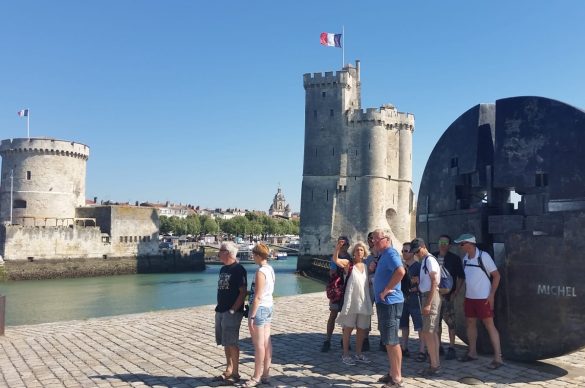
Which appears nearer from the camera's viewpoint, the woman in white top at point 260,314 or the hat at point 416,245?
the woman in white top at point 260,314

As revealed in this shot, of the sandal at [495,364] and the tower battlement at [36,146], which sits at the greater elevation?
the tower battlement at [36,146]

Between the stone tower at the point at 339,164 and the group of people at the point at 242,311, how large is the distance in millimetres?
41455

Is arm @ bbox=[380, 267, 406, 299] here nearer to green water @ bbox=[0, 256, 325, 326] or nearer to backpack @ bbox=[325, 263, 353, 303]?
backpack @ bbox=[325, 263, 353, 303]

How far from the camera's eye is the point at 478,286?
599 cm

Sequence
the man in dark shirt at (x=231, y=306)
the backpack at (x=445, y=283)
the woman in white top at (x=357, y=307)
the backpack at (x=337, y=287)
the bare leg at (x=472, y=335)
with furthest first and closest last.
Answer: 1. the backpack at (x=337, y=287)
2. the woman in white top at (x=357, y=307)
3. the bare leg at (x=472, y=335)
4. the backpack at (x=445, y=283)
5. the man in dark shirt at (x=231, y=306)

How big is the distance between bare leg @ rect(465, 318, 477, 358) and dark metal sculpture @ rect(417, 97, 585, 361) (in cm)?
31

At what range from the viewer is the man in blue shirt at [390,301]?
532cm

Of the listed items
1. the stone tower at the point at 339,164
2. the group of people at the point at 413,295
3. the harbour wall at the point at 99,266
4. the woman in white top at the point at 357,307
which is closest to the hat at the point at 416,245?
the group of people at the point at 413,295

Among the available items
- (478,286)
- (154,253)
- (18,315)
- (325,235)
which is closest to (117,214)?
(154,253)

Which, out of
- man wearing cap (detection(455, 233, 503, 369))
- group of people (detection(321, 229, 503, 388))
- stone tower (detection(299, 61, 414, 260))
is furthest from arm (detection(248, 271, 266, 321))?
stone tower (detection(299, 61, 414, 260))

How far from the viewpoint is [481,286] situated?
5977 millimetres

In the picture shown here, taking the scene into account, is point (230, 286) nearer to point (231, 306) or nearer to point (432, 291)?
point (231, 306)

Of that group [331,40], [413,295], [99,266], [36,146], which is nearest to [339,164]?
[331,40]

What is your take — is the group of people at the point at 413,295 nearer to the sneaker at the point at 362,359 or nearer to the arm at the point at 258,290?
the sneaker at the point at 362,359
